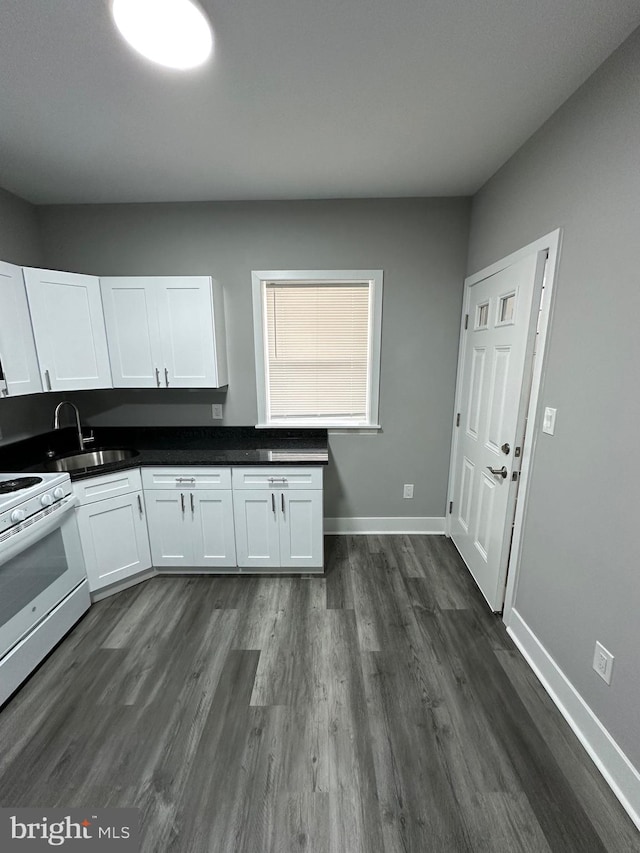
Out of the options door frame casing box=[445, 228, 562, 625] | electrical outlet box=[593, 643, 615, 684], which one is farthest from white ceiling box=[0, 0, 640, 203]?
electrical outlet box=[593, 643, 615, 684]

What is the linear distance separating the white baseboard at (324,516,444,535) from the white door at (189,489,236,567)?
36.7 inches

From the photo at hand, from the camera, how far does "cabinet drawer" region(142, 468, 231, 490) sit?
2205 millimetres

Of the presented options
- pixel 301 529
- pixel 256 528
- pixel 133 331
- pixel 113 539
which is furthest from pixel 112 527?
pixel 133 331

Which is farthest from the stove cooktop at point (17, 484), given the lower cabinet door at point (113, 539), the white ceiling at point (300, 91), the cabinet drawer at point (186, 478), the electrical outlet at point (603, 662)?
the electrical outlet at point (603, 662)

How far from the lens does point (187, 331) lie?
2.33 metres

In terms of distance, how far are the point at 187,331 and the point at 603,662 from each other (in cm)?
277

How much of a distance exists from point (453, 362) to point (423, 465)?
2.87 feet

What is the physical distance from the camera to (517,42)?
114 cm

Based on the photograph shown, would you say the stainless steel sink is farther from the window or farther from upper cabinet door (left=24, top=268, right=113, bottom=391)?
the window

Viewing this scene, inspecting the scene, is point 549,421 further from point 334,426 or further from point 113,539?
point 113,539

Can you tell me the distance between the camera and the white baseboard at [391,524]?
9.51ft

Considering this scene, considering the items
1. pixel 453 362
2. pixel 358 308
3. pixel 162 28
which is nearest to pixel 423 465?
pixel 453 362

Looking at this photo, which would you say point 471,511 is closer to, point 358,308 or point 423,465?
point 423,465

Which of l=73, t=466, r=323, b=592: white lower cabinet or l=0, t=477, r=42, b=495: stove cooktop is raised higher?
l=0, t=477, r=42, b=495: stove cooktop
